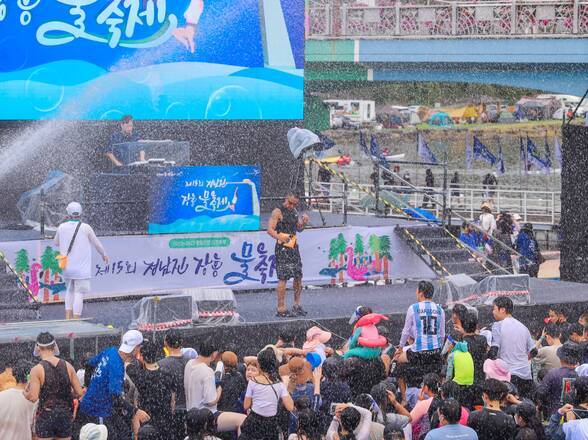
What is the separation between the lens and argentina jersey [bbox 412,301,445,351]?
11.7 m

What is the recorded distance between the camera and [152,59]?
20969mm

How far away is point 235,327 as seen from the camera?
15.2m

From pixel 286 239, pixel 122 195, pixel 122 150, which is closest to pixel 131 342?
pixel 286 239

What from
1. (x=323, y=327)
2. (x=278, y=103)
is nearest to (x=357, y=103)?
(x=278, y=103)

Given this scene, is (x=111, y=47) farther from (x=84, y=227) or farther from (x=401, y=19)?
(x=401, y=19)

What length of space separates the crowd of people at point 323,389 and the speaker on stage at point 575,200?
7485 mm

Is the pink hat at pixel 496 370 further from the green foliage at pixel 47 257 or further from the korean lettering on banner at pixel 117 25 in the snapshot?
the korean lettering on banner at pixel 117 25

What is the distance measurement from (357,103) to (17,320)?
5939cm

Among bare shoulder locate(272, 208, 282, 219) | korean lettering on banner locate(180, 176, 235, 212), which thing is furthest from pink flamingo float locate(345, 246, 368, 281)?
bare shoulder locate(272, 208, 282, 219)

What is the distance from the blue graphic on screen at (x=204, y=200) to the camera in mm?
17766

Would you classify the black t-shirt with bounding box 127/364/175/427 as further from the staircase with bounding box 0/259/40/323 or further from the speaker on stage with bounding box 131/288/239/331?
the staircase with bounding box 0/259/40/323

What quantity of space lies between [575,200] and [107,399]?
457 inches

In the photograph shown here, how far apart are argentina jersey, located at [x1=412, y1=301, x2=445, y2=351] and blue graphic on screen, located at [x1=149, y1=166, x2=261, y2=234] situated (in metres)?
6.60

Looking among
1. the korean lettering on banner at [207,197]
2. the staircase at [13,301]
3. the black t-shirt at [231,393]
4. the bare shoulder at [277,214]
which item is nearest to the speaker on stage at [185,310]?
the bare shoulder at [277,214]
